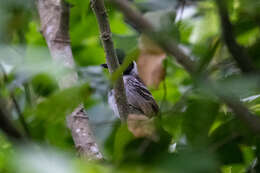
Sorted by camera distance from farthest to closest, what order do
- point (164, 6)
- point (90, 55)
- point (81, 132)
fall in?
point (90, 55)
point (81, 132)
point (164, 6)

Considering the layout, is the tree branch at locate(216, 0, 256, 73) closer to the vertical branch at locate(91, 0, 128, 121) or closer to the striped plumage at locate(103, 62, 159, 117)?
the vertical branch at locate(91, 0, 128, 121)

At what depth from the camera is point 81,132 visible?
3.03m

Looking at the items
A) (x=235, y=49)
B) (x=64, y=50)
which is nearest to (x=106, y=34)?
(x=235, y=49)

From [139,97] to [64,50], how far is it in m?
1.82

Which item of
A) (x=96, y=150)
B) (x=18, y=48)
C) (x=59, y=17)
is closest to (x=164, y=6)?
(x=96, y=150)

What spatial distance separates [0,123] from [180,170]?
38 cm

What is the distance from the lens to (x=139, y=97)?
5.18 metres

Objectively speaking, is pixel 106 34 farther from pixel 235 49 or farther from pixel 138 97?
pixel 138 97

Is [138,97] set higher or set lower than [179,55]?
lower

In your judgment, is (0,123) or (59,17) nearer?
(0,123)

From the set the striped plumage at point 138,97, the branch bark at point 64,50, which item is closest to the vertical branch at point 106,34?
the branch bark at point 64,50

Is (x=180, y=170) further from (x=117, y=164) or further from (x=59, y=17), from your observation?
(x=59, y=17)

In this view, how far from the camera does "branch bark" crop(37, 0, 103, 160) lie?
9.45 feet

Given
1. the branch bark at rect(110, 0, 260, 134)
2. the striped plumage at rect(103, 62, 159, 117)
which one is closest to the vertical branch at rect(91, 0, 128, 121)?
the branch bark at rect(110, 0, 260, 134)
